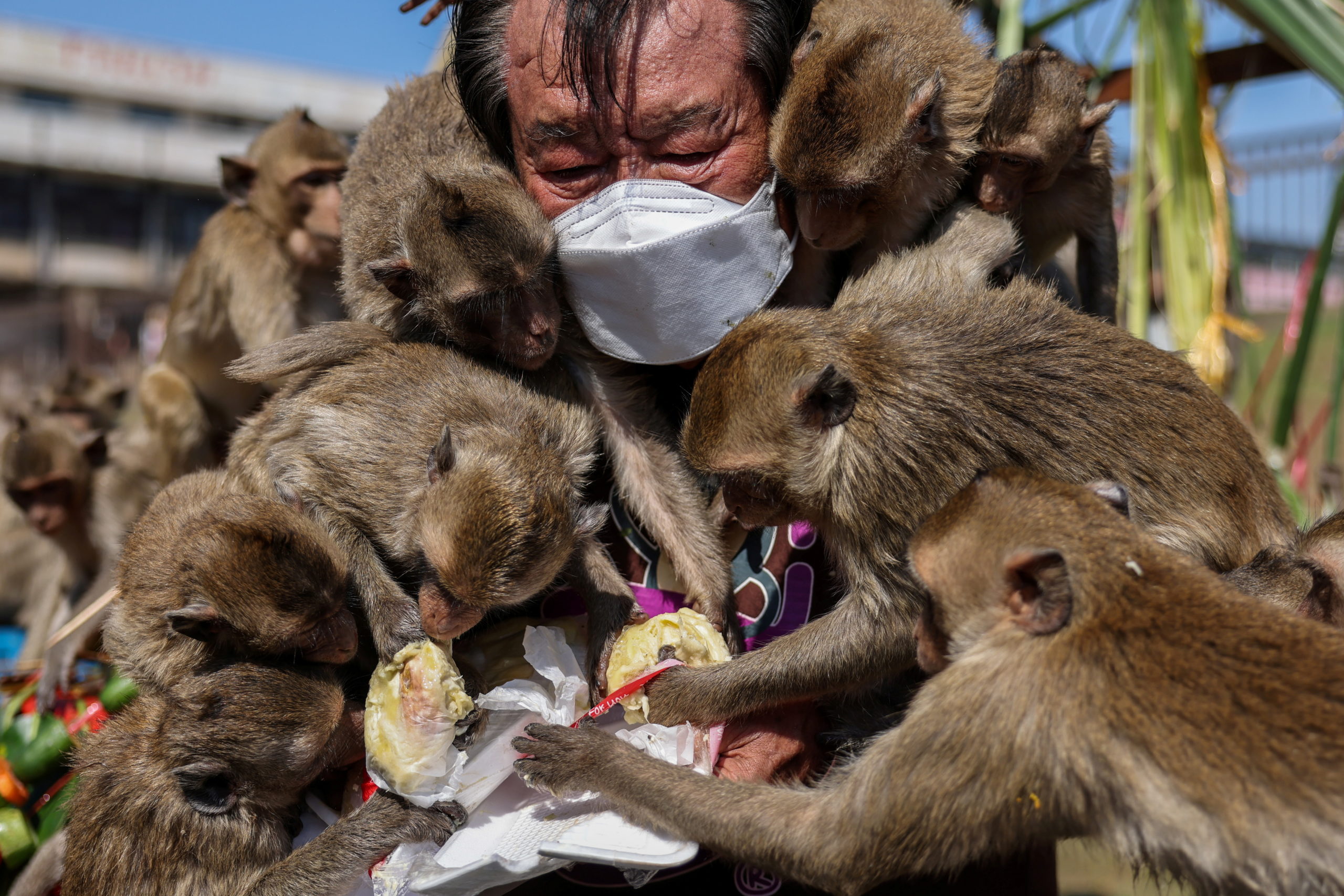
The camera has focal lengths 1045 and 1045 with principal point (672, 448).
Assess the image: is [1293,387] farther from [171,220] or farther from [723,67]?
[171,220]

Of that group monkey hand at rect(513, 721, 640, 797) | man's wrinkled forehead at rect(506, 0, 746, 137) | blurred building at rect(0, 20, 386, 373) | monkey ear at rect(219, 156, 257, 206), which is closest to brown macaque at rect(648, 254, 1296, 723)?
monkey hand at rect(513, 721, 640, 797)

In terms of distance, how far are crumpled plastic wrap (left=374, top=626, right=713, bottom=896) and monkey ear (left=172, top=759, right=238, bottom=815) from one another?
49 centimetres

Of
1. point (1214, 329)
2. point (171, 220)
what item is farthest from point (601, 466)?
point (171, 220)

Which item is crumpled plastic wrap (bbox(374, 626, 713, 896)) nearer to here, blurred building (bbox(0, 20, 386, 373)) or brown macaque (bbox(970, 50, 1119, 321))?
brown macaque (bbox(970, 50, 1119, 321))

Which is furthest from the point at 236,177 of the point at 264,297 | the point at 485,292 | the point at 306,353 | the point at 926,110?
the point at 926,110

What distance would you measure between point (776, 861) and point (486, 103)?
2134 mm

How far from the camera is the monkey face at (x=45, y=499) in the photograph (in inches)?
247

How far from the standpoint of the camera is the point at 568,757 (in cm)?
233

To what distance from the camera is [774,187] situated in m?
2.87

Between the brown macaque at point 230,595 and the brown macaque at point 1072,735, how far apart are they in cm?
91

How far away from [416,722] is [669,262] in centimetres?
128

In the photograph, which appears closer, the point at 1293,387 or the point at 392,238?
the point at 392,238

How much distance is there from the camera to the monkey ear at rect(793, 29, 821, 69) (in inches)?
115

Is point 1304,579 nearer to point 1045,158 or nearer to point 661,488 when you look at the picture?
point 1045,158
